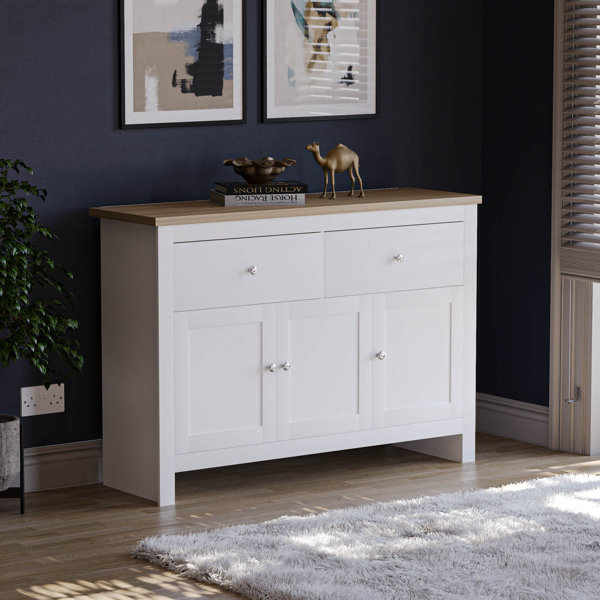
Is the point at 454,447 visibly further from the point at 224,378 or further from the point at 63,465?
the point at 63,465

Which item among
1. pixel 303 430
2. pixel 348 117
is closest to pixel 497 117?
pixel 348 117

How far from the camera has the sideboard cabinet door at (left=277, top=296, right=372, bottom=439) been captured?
4.42 metres

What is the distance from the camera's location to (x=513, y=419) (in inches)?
206

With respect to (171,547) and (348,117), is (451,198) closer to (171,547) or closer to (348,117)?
(348,117)

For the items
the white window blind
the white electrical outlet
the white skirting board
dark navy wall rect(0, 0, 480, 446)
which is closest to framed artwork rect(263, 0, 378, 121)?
dark navy wall rect(0, 0, 480, 446)

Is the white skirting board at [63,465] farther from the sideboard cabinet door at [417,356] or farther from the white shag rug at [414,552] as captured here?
the sideboard cabinet door at [417,356]

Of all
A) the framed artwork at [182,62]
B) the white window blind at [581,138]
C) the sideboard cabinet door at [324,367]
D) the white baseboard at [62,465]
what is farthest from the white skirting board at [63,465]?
the white window blind at [581,138]

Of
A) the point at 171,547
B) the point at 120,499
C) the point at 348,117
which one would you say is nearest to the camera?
the point at 171,547

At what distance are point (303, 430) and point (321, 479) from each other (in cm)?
21

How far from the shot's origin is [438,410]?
4.74 m

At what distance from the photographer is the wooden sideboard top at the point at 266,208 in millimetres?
4176

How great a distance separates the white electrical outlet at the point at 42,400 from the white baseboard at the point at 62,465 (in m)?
0.12

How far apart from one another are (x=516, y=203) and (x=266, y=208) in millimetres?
1257

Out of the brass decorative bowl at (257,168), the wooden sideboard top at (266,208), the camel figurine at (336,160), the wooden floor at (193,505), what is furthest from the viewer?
the camel figurine at (336,160)
